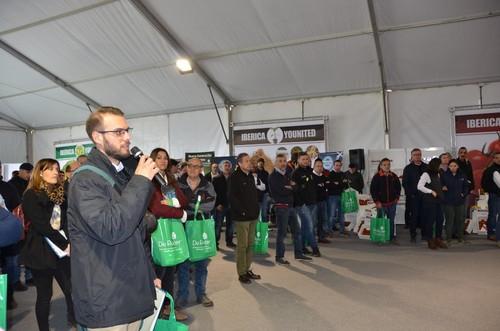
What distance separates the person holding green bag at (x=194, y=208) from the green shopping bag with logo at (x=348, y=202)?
473 centimetres

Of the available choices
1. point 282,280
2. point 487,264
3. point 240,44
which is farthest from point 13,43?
point 487,264

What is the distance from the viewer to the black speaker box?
8.84 metres

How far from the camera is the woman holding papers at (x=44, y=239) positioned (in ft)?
9.48

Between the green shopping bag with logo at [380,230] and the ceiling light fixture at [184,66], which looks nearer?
the green shopping bag with logo at [380,230]

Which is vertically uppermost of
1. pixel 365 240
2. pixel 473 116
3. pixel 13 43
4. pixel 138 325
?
pixel 13 43

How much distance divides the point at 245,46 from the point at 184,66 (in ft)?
4.87

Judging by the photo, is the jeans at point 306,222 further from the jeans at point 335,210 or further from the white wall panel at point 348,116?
the white wall panel at point 348,116

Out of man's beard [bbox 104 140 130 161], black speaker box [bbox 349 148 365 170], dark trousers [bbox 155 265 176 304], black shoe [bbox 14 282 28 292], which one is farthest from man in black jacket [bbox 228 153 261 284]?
black speaker box [bbox 349 148 365 170]

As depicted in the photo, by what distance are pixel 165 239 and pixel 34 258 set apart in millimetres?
997

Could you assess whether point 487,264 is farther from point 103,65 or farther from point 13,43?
point 13,43

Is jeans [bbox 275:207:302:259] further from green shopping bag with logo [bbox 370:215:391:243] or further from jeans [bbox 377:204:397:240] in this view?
jeans [bbox 377:204:397:240]

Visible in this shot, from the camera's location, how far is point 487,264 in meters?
5.20

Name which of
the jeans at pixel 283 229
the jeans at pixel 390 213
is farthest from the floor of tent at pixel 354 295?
the jeans at pixel 390 213

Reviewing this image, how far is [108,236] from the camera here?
1324 millimetres
